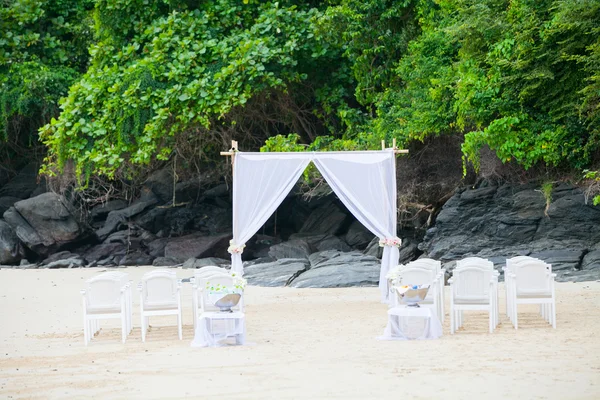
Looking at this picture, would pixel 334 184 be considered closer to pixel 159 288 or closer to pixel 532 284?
pixel 532 284

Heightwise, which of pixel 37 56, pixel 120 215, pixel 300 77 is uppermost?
pixel 37 56

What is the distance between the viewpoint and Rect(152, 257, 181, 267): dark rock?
2186 centimetres

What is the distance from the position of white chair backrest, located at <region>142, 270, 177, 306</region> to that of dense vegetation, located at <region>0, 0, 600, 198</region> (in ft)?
26.8

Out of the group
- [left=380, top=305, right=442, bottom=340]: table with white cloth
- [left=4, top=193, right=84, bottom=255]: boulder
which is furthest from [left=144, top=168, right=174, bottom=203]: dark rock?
[left=380, top=305, right=442, bottom=340]: table with white cloth

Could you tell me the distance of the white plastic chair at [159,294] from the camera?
9773mm

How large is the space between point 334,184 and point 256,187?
1196 millimetres

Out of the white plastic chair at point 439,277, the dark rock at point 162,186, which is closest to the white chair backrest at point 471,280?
the white plastic chair at point 439,277

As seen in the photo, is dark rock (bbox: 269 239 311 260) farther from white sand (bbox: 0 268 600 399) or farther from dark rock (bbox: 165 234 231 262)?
white sand (bbox: 0 268 600 399)

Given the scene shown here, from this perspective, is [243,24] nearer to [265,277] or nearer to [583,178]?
[265,277]

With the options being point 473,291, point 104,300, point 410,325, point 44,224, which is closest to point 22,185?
point 44,224

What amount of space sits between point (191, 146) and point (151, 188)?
3.88 metres

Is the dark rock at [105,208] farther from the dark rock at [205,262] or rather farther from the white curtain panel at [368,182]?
the white curtain panel at [368,182]

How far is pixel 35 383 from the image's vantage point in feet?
24.3

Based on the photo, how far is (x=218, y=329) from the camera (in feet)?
31.3
